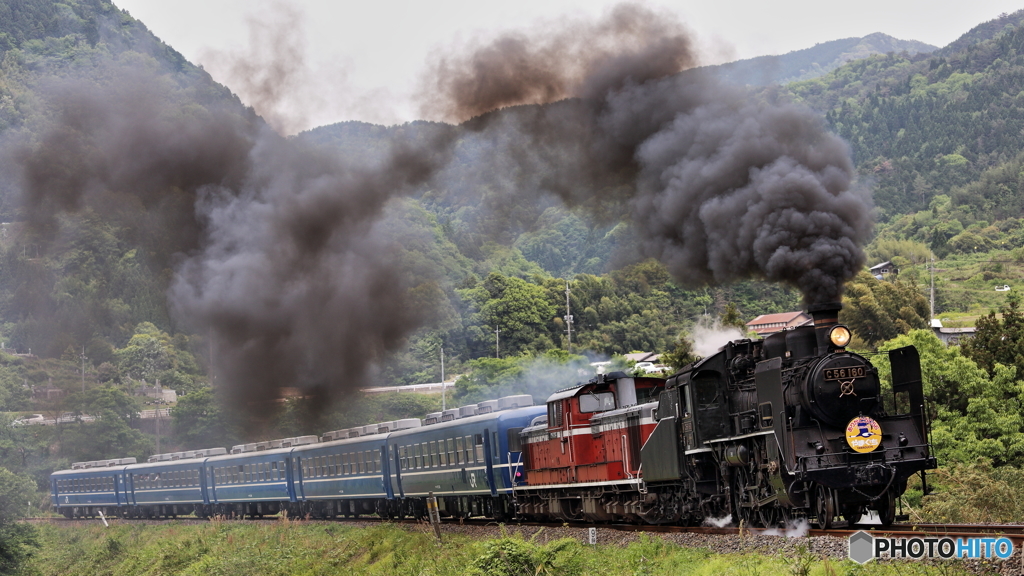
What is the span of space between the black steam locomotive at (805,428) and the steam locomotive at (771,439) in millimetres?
19

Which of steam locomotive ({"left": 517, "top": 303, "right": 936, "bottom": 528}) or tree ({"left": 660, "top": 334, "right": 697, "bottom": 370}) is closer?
steam locomotive ({"left": 517, "top": 303, "right": 936, "bottom": 528})

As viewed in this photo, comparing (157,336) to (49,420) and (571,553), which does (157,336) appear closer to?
(49,420)

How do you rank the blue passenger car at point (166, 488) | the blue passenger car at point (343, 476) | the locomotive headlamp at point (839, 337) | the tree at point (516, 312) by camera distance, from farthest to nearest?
the tree at point (516, 312)
the blue passenger car at point (166, 488)
the blue passenger car at point (343, 476)
the locomotive headlamp at point (839, 337)

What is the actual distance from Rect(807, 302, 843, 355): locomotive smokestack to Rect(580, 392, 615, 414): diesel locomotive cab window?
788 centimetres

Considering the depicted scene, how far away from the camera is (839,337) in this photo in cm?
1526

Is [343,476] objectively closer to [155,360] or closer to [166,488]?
[166,488]

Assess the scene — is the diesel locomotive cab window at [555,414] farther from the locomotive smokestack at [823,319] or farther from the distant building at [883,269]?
the distant building at [883,269]

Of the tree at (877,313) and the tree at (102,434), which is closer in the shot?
the tree at (877,313)

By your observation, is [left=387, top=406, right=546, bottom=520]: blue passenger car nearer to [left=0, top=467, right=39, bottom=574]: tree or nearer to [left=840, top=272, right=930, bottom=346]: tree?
[left=0, top=467, right=39, bottom=574]: tree

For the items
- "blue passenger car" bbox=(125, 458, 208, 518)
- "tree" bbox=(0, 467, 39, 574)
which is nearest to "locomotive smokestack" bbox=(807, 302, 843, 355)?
"tree" bbox=(0, 467, 39, 574)

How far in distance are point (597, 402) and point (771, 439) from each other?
8.12 meters

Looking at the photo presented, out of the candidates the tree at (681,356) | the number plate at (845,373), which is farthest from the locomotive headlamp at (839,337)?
the tree at (681,356)

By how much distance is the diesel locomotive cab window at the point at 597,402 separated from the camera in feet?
75.9

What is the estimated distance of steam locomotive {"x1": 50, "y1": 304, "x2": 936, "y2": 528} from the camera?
1495 cm
